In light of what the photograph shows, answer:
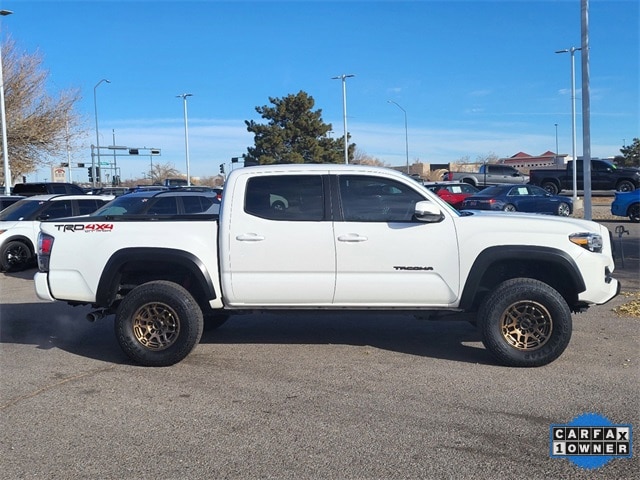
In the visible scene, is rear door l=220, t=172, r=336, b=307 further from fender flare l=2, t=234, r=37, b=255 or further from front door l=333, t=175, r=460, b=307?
fender flare l=2, t=234, r=37, b=255

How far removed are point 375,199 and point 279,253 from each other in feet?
3.60

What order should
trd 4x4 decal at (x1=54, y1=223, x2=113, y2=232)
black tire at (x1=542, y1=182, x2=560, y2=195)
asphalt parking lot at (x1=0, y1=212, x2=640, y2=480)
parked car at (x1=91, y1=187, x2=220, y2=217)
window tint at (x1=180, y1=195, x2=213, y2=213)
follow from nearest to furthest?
1. asphalt parking lot at (x1=0, y1=212, x2=640, y2=480)
2. trd 4x4 decal at (x1=54, y1=223, x2=113, y2=232)
3. parked car at (x1=91, y1=187, x2=220, y2=217)
4. window tint at (x1=180, y1=195, x2=213, y2=213)
5. black tire at (x1=542, y1=182, x2=560, y2=195)

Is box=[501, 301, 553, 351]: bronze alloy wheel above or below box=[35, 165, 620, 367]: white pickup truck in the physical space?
below

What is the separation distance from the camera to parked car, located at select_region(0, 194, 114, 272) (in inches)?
516

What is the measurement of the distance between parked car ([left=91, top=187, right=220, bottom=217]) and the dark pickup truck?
24054 mm

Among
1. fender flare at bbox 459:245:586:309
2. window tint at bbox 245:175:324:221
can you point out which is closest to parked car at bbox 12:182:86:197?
window tint at bbox 245:175:324:221

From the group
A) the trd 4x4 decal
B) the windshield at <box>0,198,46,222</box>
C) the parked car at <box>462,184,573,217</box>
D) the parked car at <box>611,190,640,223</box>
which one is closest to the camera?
the trd 4x4 decal

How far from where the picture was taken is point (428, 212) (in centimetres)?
599

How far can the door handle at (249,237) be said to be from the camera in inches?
243

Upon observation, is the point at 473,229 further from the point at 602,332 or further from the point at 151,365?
the point at 151,365

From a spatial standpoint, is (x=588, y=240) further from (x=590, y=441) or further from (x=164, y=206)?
(x=164, y=206)

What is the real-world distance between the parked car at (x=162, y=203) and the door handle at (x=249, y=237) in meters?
5.92

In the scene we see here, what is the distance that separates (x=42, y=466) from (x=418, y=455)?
2479mm

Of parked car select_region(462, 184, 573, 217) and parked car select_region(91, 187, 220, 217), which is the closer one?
parked car select_region(91, 187, 220, 217)
